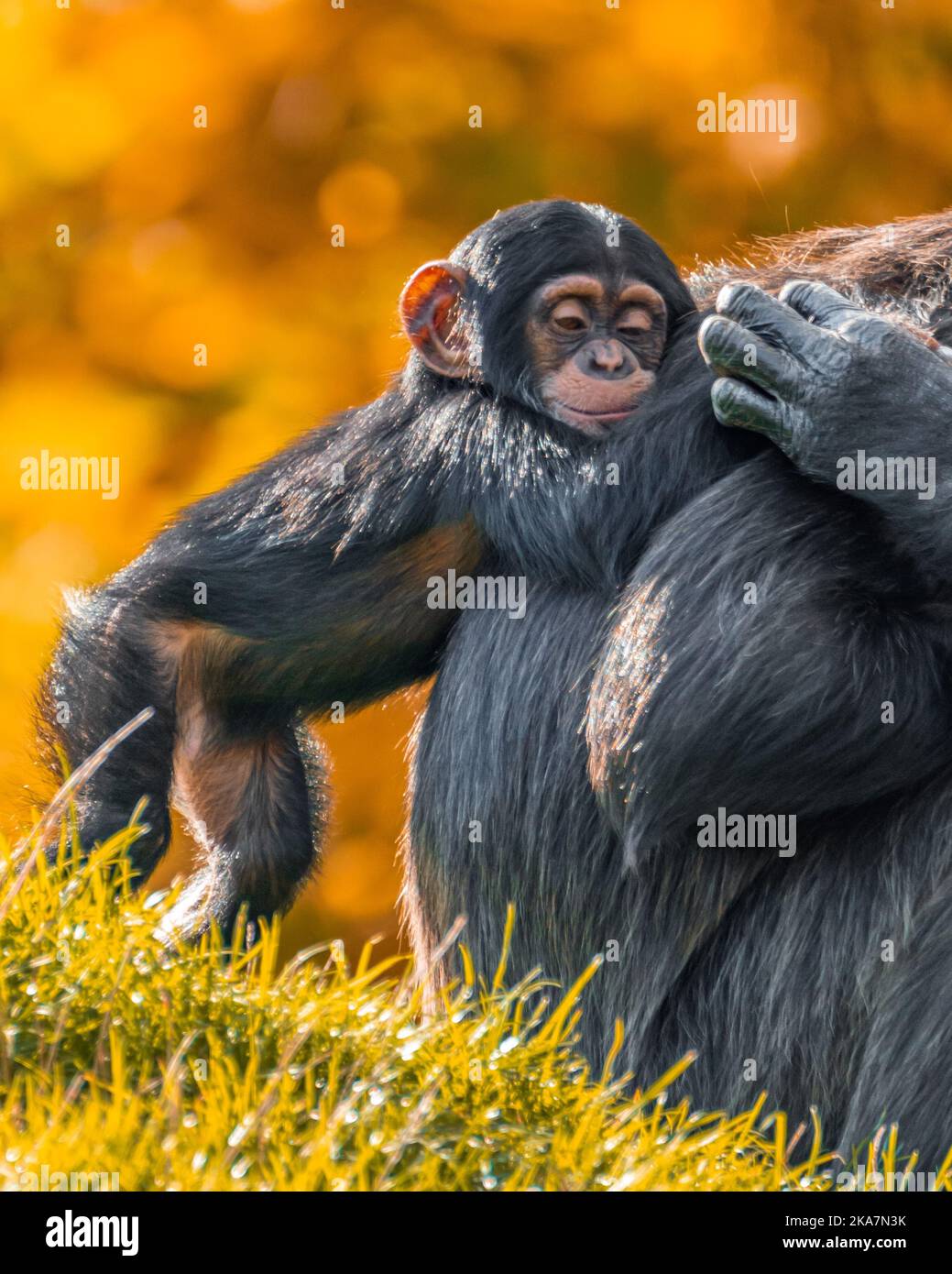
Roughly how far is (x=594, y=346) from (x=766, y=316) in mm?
590

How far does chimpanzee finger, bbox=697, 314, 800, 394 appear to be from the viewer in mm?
3301

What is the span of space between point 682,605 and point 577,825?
0.51 m

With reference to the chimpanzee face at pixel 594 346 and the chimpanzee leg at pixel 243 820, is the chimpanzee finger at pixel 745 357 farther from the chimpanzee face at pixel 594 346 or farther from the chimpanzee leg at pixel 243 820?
the chimpanzee leg at pixel 243 820

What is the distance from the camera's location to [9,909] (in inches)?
117

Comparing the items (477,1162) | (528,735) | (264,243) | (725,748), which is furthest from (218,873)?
(264,243)

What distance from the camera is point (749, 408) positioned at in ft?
10.9

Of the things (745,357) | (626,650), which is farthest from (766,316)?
(626,650)

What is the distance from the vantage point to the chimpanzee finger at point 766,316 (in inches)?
131

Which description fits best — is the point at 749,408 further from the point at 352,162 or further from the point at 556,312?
the point at 352,162

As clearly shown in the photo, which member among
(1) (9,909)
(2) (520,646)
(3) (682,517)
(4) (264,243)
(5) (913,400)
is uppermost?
(4) (264,243)

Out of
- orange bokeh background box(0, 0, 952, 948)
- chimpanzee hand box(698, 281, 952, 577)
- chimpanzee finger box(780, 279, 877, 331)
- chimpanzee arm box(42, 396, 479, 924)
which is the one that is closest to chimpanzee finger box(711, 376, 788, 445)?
chimpanzee hand box(698, 281, 952, 577)

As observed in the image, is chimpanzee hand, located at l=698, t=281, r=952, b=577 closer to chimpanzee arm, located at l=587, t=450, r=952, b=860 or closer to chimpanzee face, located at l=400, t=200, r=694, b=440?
chimpanzee arm, located at l=587, t=450, r=952, b=860

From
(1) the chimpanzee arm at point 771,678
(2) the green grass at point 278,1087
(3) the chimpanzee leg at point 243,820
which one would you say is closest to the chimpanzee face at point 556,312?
(1) the chimpanzee arm at point 771,678

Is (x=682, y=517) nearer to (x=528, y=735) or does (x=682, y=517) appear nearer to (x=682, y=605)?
(x=682, y=605)
